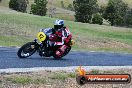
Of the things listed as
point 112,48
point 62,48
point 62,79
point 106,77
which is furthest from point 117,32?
point 106,77

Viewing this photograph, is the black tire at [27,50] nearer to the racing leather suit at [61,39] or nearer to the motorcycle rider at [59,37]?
the motorcycle rider at [59,37]

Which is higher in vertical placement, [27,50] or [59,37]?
[59,37]

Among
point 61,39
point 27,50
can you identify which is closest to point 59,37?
point 61,39

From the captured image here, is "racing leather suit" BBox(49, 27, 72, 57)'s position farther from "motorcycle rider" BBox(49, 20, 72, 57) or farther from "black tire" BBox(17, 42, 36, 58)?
"black tire" BBox(17, 42, 36, 58)

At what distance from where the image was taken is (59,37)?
19.2 m

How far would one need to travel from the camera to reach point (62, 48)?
764 inches

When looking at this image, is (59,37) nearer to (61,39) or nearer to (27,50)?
(61,39)

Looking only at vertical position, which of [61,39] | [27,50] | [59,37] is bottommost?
[27,50]

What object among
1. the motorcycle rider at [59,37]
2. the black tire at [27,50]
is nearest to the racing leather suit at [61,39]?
the motorcycle rider at [59,37]

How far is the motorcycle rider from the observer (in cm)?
1898

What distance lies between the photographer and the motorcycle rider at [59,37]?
62.3 feet

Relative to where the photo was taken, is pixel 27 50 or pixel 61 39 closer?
pixel 27 50

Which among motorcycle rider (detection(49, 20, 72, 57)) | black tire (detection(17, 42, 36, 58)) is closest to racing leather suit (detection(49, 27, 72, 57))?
motorcycle rider (detection(49, 20, 72, 57))

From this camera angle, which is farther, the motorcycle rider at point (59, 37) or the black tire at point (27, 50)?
the motorcycle rider at point (59, 37)
